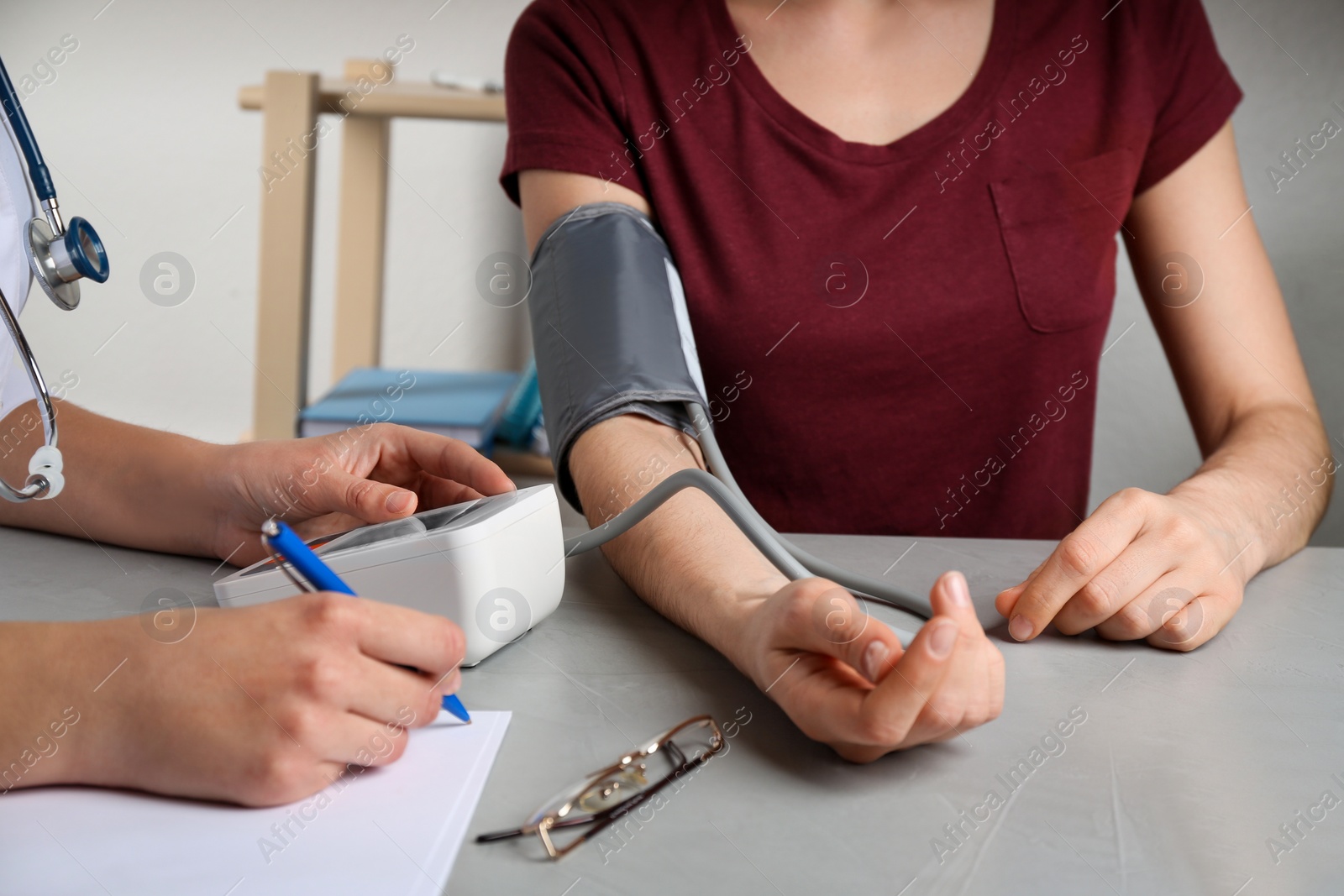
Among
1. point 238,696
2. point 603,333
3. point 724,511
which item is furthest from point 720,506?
point 238,696

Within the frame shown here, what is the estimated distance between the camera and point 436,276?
2.06 m

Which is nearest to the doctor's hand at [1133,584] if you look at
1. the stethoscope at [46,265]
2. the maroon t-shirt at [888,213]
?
the maroon t-shirt at [888,213]

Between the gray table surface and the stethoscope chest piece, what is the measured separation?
0.17 metres

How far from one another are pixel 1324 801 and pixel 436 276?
192 cm

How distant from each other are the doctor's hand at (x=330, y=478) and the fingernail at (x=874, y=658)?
0.88 ft

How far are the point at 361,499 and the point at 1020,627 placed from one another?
361mm

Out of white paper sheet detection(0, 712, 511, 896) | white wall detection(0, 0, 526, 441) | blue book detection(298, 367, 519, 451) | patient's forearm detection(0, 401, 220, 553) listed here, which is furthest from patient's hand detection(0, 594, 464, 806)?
white wall detection(0, 0, 526, 441)

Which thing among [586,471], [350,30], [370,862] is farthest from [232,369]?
[370,862]

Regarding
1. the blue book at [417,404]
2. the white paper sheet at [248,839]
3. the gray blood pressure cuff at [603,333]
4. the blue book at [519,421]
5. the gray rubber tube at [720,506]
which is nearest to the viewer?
the white paper sheet at [248,839]

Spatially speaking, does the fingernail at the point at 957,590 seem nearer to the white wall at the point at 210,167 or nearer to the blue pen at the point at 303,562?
the blue pen at the point at 303,562

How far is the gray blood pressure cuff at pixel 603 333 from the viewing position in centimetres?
66

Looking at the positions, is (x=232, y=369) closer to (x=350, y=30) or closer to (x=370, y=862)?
(x=350, y=30)

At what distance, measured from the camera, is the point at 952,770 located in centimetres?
38

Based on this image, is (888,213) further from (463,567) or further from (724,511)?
(463,567)
